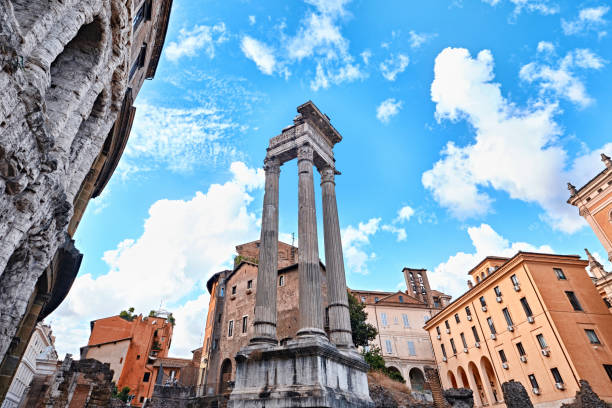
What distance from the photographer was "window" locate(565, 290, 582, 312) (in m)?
22.3

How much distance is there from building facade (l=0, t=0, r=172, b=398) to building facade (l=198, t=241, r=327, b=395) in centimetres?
1844

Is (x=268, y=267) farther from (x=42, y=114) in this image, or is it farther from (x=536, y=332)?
(x=536, y=332)

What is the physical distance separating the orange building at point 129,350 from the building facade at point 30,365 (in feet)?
14.2

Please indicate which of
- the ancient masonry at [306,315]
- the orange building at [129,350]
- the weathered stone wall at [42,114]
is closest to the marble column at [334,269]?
the ancient masonry at [306,315]

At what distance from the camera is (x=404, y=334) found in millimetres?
38625

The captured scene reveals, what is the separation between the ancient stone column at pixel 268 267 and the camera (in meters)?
9.94

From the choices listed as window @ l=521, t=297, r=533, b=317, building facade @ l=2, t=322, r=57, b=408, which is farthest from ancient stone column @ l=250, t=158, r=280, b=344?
building facade @ l=2, t=322, r=57, b=408

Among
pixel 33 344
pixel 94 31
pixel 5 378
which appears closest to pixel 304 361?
pixel 5 378

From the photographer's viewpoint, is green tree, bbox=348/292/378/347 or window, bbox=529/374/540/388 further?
green tree, bbox=348/292/378/347

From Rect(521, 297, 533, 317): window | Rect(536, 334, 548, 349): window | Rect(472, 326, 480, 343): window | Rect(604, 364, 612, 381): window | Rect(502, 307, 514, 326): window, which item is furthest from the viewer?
Rect(472, 326, 480, 343): window

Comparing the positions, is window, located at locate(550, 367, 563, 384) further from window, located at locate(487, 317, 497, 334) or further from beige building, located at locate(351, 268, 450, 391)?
beige building, located at locate(351, 268, 450, 391)

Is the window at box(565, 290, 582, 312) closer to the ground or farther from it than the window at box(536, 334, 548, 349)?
farther from it

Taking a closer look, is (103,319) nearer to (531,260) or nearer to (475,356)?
(475,356)

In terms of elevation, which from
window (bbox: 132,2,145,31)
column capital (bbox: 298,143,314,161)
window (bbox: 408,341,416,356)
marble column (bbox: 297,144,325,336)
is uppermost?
window (bbox: 132,2,145,31)
